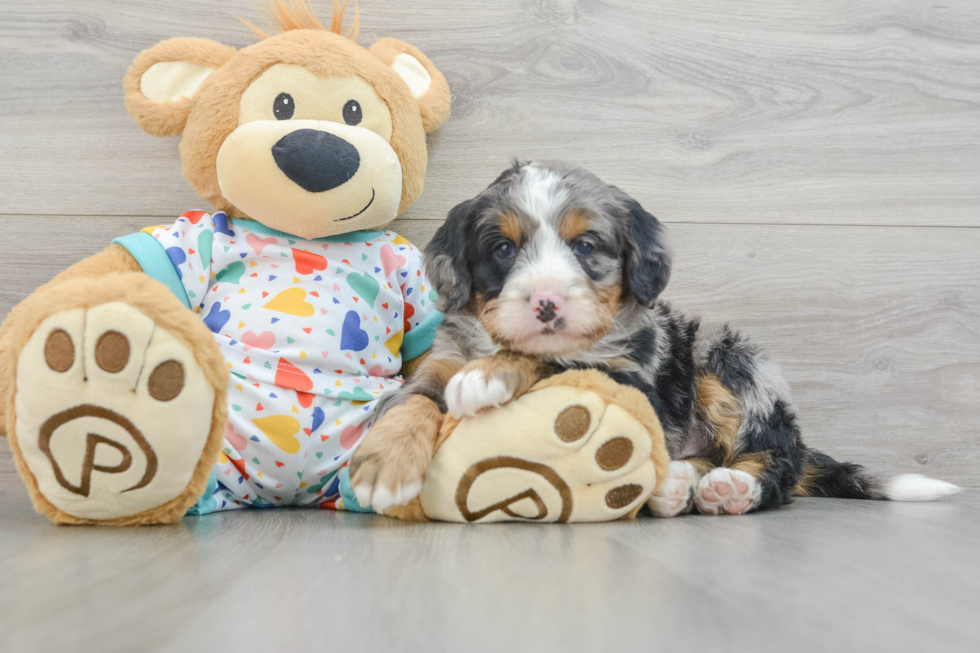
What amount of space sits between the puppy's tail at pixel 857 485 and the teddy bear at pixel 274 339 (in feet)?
2.90

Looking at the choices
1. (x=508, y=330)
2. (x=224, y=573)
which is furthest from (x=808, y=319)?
(x=224, y=573)

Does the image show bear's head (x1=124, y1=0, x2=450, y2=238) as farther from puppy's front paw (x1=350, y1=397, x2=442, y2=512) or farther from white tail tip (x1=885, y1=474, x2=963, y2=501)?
white tail tip (x1=885, y1=474, x2=963, y2=501)

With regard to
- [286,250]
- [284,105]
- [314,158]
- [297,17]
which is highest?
[297,17]

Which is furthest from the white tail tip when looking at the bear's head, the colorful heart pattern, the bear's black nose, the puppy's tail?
the bear's black nose

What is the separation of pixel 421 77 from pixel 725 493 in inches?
56.7

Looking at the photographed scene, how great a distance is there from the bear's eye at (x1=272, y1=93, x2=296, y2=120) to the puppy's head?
1.66ft

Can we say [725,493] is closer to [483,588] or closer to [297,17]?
[483,588]

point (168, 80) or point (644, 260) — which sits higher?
point (168, 80)

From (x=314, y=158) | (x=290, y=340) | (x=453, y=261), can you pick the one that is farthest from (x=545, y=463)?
(x=314, y=158)

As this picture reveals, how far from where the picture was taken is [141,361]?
1.20 meters

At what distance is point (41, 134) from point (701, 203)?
7.06 feet

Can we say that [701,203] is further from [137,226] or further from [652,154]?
[137,226]

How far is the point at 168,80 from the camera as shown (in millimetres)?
1880

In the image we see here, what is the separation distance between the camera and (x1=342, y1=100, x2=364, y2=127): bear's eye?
1811 mm
